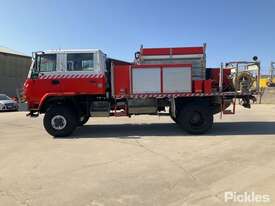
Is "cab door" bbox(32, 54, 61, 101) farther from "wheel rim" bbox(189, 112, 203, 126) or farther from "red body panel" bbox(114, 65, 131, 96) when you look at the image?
"wheel rim" bbox(189, 112, 203, 126)

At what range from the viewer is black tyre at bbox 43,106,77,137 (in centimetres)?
1470

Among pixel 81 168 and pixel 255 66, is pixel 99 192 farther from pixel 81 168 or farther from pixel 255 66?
pixel 255 66

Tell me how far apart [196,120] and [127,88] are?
2496 millimetres

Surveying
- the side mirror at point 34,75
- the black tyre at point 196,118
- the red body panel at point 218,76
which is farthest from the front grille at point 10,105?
the red body panel at point 218,76

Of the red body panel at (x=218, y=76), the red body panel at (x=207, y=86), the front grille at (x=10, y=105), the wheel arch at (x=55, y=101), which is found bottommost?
the front grille at (x=10, y=105)

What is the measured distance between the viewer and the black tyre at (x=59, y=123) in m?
14.7

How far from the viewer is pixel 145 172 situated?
28.4 feet

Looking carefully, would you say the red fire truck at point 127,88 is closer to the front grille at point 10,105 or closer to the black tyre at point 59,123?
the black tyre at point 59,123

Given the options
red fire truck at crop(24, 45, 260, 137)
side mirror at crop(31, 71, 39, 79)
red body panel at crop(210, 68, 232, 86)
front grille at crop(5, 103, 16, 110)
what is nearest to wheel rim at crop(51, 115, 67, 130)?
red fire truck at crop(24, 45, 260, 137)

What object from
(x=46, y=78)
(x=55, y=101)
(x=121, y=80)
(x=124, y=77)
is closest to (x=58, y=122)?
(x=55, y=101)

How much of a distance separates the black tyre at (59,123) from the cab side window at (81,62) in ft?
4.88

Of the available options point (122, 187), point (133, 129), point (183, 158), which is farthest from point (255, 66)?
point (122, 187)

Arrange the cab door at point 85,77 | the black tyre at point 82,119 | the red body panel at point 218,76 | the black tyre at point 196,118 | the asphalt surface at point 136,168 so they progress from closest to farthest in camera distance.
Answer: the asphalt surface at point 136,168 < the black tyre at point 196,118 < the cab door at point 85,77 < the red body panel at point 218,76 < the black tyre at point 82,119

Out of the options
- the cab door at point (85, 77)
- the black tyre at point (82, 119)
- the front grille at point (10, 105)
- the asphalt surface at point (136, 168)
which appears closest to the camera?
the asphalt surface at point (136, 168)
